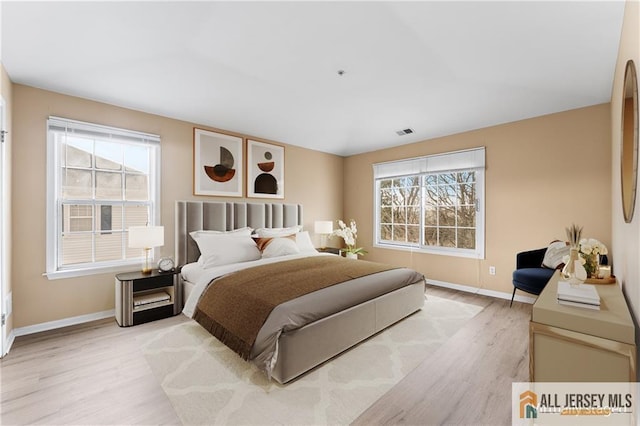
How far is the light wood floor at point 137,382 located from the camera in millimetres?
1705

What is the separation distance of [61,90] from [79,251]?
A: 5.70 feet

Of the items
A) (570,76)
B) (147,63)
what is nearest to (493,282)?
(570,76)

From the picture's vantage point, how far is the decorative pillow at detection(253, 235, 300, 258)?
381cm

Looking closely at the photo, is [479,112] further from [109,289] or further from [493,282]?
[109,289]

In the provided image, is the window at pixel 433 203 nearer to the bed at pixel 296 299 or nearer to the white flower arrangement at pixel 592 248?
the bed at pixel 296 299

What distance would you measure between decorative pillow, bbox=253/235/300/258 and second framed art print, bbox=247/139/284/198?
3.24ft

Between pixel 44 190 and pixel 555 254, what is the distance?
5.66m

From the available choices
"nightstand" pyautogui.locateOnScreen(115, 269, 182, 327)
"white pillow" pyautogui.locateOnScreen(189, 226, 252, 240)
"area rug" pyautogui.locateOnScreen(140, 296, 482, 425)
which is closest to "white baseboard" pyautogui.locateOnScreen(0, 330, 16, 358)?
"nightstand" pyautogui.locateOnScreen(115, 269, 182, 327)

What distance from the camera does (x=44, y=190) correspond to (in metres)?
2.89

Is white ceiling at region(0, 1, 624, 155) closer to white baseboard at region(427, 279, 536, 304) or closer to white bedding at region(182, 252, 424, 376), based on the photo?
white bedding at region(182, 252, 424, 376)

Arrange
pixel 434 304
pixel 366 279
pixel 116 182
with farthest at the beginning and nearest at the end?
pixel 434 304 → pixel 116 182 → pixel 366 279

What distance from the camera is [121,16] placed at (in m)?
2.08

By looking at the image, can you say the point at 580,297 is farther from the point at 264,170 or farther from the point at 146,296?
the point at 264,170

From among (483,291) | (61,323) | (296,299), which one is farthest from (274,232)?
(483,291)
